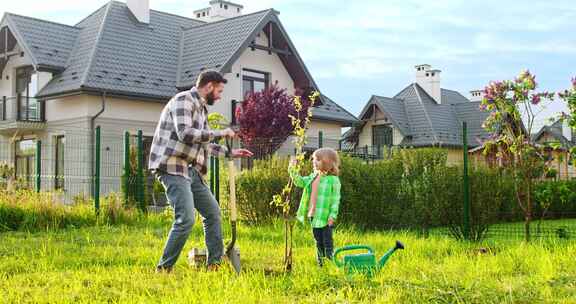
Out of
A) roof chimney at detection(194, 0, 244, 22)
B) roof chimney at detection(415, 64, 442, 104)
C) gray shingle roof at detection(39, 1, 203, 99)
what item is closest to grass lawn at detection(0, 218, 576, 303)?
gray shingle roof at detection(39, 1, 203, 99)

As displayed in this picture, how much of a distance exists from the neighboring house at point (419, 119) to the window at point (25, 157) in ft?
47.0

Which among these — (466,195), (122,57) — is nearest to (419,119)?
(122,57)

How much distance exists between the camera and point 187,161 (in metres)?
6.21

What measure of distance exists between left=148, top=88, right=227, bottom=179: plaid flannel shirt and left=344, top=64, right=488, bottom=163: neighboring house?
83.7 ft

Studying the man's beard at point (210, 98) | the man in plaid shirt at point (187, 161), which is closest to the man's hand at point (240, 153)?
the man in plaid shirt at point (187, 161)

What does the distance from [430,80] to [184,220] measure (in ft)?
107

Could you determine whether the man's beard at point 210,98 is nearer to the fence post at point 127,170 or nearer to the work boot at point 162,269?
the work boot at point 162,269

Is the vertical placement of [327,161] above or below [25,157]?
below

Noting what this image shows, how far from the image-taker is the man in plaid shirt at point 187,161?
19.9 feet

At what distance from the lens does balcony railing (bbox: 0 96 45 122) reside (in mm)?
23484

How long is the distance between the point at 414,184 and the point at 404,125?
23.8m

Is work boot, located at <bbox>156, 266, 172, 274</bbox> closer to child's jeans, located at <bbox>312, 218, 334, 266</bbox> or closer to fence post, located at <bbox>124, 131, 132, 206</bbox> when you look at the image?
child's jeans, located at <bbox>312, 218, 334, 266</bbox>

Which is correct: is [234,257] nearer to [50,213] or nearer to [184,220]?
[184,220]

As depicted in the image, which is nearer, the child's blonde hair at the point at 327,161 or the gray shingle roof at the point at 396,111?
the child's blonde hair at the point at 327,161
